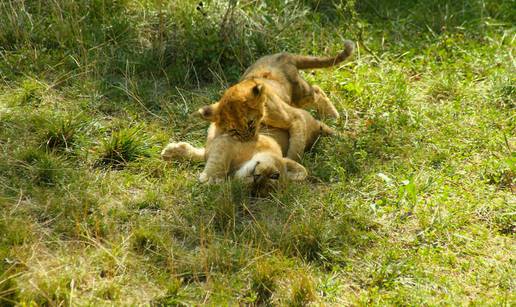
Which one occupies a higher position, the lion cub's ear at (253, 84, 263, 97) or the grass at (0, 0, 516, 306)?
the lion cub's ear at (253, 84, 263, 97)

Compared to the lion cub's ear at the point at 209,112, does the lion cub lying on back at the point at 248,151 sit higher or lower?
lower

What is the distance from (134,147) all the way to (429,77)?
3562mm

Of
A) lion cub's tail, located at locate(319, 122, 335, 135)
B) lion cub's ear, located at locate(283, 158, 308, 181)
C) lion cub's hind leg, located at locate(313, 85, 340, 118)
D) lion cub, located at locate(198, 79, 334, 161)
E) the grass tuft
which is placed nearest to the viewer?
lion cub's ear, located at locate(283, 158, 308, 181)

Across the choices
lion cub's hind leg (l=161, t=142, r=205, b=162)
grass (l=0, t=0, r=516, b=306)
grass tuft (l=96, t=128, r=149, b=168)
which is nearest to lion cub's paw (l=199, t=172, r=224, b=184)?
grass (l=0, t=0, r=516, b=306)

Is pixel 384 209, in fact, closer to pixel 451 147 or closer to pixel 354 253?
pixel 354 253

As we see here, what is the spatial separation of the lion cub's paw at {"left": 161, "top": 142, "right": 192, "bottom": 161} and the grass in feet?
0.30

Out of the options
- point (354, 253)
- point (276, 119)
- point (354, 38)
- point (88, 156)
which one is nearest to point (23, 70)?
point (88, 156)

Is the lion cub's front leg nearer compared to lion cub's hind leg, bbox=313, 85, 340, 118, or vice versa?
the lion cub's front leg

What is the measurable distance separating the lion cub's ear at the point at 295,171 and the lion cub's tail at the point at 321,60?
1.73m

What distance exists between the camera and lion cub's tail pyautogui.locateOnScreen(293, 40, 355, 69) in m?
8.20

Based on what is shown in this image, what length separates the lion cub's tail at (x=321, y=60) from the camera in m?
8.20

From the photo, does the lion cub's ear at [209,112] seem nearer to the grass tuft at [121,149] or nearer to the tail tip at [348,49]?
the grass tuft at [121,149]

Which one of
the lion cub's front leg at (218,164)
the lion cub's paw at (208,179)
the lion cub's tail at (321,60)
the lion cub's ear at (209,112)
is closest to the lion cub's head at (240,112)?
the lion cub's ear at (209,112)

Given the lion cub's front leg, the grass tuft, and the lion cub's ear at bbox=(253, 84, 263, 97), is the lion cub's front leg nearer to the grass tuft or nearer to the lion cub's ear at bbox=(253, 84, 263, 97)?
the lion cub's ear at bbox=(253, 84, 263, 97)
